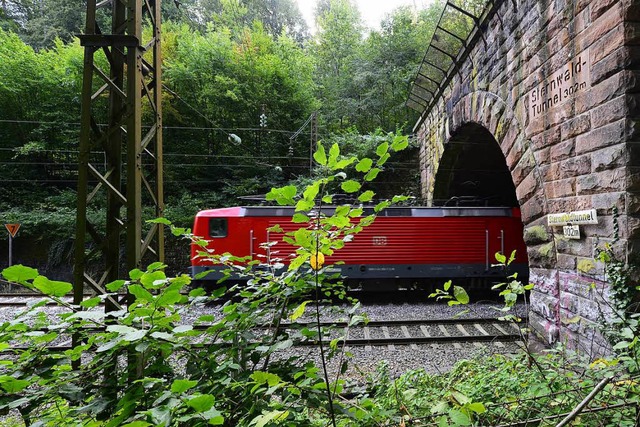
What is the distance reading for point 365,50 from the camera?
21.8 meters

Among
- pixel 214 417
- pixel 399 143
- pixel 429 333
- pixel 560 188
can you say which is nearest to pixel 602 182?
pixel 560 188

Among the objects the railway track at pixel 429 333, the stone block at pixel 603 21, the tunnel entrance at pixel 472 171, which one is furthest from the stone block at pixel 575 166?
the tunnel entrance at pixel 472 171

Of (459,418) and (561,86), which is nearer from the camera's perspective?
(459,418)

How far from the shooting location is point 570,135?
327cm

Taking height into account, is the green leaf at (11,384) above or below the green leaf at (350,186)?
Result: below

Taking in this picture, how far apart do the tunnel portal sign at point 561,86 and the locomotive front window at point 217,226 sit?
22.4 ft

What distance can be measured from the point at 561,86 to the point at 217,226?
289 inches

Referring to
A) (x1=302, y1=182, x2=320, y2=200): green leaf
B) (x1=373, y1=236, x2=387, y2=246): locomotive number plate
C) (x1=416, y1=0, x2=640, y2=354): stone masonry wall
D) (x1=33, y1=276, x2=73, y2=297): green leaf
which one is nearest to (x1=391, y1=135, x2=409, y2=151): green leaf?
(x1=302, y1=182, x2=320, y2=200): green leaf

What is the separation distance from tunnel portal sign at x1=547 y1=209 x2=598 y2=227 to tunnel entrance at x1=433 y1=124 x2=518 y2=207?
453 cm

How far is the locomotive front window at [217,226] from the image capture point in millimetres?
8312

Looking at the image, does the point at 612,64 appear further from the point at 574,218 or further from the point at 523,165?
the point at 523,165

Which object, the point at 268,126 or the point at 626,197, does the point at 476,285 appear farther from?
the point at 268,126

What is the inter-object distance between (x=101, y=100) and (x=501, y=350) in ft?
61.7

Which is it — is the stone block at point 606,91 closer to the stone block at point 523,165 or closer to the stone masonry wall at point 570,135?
the stone masonry wall at point 570,135
